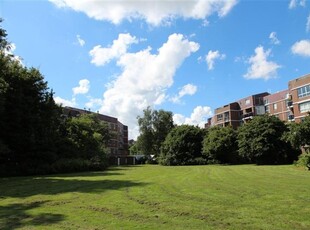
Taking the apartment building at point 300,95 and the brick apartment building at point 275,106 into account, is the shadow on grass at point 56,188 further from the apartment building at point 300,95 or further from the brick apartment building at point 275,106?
the apartment building at point 300,95

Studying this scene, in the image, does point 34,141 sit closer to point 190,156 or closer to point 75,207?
point 75,207

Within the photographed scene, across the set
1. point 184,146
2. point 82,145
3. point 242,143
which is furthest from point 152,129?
point 82,145

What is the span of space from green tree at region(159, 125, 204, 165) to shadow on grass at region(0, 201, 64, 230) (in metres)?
54.9

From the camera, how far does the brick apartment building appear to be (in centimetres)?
6983

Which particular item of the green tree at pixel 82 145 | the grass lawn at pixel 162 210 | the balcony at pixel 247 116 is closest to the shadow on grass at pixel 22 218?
the grass lawn at pixel 162 210

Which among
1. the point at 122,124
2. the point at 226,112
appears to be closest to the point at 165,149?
the point at 226,112

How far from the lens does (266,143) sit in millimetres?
51812

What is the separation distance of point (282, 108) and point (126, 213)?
9319 centimetres

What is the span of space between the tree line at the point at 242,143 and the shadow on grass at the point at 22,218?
96.4 ft

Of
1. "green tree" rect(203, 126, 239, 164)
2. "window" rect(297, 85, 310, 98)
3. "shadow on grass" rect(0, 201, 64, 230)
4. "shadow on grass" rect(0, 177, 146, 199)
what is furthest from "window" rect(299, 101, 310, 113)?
"shadow on grass" rect(0, 201, 64, 230)

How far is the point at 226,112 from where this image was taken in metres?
118

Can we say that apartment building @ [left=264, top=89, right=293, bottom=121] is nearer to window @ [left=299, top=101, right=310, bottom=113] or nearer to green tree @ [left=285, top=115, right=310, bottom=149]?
window @ [left=299, top=101, right=310, bottom=113]

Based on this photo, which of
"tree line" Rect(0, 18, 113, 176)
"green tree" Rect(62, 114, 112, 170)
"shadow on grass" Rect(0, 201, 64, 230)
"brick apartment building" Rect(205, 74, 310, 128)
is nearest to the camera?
"shadow on grass" Rect(0, 201, 64, 230)

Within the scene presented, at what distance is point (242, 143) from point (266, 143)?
4.19 metres
